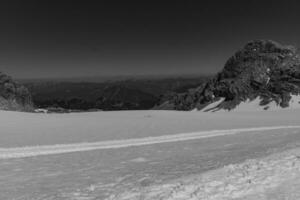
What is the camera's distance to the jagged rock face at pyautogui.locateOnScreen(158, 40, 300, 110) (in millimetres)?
64812

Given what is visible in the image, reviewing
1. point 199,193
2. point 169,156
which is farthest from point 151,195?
point 169,156

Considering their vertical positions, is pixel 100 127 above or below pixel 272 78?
below

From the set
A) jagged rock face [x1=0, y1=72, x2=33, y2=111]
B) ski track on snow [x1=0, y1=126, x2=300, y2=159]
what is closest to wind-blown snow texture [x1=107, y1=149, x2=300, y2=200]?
ski track on snow [x1=0, y1=126, x2=300, y2=159]

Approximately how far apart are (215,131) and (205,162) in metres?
12.4

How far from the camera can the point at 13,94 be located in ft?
219

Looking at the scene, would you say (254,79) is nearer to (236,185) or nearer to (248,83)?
(248,83)

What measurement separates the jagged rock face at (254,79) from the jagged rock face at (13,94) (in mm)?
40502

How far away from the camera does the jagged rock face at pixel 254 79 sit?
2552 inches

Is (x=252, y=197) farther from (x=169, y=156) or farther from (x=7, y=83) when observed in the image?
(x=7, y=83)

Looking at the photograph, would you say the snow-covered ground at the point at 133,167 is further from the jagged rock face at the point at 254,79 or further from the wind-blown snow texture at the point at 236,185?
the jagged rock face at the point at 254,79

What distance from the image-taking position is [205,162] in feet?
35.4

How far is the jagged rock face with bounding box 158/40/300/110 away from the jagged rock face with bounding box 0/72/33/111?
1595 inches

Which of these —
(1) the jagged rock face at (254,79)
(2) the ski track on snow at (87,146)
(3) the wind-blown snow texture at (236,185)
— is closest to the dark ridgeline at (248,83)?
(1) the jagged rock face at (254,79)

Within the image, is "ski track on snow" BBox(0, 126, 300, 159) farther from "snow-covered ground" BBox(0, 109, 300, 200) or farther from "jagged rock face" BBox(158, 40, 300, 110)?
"jagged rock face" BBox(158, 40, 300, 110)
